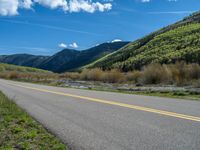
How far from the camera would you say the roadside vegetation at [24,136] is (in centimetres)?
545

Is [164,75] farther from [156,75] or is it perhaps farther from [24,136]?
[24,136]

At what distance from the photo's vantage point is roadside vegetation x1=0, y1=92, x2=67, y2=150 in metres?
5.45

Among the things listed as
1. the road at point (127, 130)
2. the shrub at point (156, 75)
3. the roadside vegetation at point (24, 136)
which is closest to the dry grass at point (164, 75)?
the shrub at point (156, 75)

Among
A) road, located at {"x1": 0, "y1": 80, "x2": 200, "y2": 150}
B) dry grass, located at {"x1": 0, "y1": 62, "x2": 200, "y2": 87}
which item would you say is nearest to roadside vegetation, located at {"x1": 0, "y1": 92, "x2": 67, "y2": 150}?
road, located at {"x1": 0, "y1": 80, "x2": 200, "y2": 150}

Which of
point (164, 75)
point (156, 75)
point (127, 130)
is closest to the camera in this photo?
point (127, 130)

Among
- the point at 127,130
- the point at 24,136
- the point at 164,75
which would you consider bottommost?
the point at 24,136

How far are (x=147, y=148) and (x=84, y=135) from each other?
1.76 metres

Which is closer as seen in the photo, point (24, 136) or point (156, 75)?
point (24, 136)

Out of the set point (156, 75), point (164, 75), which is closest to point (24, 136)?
point (164, 75)

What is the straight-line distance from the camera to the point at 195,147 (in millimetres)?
4715

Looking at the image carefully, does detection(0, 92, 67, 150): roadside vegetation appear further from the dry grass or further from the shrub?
the shrub

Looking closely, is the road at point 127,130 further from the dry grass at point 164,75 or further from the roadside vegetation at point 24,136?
the dry grass at point 164,75

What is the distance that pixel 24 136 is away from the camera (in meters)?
6.37

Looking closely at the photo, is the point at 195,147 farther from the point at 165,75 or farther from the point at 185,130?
the point at 165,75
